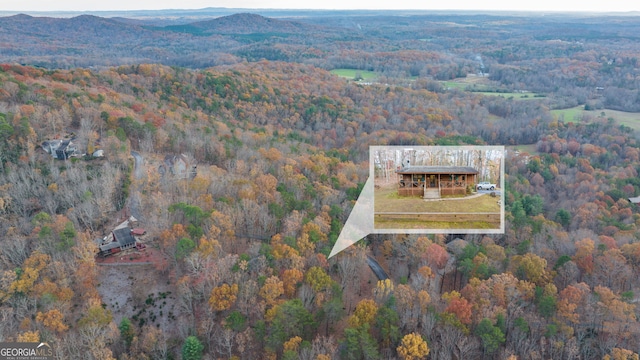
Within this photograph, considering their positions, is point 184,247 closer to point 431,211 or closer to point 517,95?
point 431,211

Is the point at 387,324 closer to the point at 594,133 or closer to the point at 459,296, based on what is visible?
the point at 459,296

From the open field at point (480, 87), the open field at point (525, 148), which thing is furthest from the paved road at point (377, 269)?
the open field at point (480, 87)

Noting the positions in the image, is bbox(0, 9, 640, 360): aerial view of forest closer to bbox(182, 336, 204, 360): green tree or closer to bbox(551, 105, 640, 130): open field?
bbox(182, 336, 204, 360): green tree

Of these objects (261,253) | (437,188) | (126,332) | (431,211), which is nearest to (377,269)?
(261,253)

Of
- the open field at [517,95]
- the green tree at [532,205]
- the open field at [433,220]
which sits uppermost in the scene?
the open field at [433,220]

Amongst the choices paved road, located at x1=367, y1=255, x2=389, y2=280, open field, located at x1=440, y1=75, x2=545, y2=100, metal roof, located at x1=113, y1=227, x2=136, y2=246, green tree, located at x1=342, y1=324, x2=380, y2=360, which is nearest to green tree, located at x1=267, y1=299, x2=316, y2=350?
green tree, located at x1=342, y1=324, x2=380, y2=360

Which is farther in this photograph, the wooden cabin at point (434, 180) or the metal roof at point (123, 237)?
the metal roof at point (123, 237)

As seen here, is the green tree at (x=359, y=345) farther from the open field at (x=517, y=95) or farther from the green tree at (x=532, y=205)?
the open field at (x=517, y=95)
